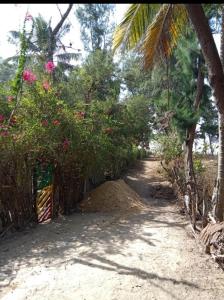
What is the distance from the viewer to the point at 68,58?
74.4 feet

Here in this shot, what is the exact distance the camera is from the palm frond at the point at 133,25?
605 centimetres

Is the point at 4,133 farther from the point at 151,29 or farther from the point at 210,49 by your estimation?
the point at 210,49

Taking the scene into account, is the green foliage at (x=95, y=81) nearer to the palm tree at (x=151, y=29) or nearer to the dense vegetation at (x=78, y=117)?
the dense vegetation at (x=78, y=117)

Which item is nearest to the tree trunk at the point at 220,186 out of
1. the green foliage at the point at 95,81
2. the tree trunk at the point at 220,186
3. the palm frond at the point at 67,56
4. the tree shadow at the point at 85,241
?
the tree trunk at the point at 220,186

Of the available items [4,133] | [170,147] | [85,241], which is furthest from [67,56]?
[85,241]

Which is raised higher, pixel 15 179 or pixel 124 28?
pixel 124 28

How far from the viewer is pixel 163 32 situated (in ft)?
20.7

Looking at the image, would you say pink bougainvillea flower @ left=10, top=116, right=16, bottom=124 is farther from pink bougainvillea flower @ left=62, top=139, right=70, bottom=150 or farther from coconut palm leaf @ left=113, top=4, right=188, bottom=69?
coconut palm leaf @ left=113, top=4, right=188, bottom=69

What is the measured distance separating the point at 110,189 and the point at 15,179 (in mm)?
3288

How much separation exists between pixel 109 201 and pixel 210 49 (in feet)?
16.9

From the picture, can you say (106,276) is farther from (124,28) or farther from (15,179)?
(124,28)

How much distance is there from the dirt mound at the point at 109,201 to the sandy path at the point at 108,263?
1331 mm

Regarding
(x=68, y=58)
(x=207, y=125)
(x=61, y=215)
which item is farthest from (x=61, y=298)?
(x=68, y=58)

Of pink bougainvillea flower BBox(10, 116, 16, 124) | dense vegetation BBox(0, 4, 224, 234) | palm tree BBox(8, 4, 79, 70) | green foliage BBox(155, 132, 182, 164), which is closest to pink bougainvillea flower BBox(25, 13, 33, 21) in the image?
dense vegetation BBox(0, 4, 224, 234)
